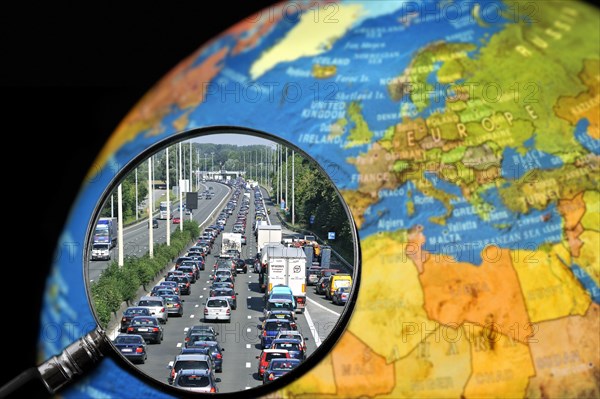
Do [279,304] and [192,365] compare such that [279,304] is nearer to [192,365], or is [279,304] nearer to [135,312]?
[135,312]

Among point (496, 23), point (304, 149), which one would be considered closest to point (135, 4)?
point (304, 149)

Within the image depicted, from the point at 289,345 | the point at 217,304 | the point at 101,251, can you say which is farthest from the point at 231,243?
the point at 289,345

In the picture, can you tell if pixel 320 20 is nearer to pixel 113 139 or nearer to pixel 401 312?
pixel 113 139

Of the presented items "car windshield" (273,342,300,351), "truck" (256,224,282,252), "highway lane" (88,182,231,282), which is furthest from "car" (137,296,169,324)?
"truck" (256,224,282,252)

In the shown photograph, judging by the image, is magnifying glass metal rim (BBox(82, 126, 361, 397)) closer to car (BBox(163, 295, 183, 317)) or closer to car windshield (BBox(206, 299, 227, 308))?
car windshield (BBox(206, 299, 227, 308))

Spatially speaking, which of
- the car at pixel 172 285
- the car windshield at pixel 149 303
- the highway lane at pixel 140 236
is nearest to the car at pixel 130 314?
the highway lane at pixel 140 236

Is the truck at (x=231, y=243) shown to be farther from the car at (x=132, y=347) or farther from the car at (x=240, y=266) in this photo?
the car at (x=132, y=347)
